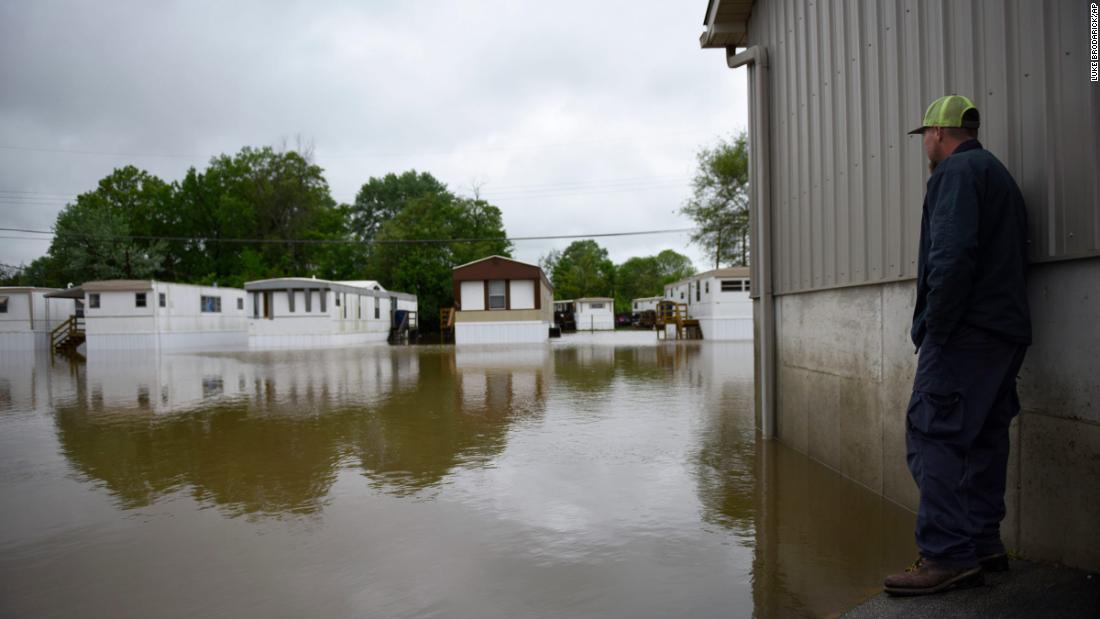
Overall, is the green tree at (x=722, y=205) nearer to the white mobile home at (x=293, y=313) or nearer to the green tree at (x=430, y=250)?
the green tree at (x=430, y=250)

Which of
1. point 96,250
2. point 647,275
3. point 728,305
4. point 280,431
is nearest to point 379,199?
point 96,250

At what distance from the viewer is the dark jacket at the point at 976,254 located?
2594 millimetres

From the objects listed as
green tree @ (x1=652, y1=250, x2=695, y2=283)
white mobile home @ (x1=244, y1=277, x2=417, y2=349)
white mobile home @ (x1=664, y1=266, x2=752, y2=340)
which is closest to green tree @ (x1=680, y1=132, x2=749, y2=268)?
white mobile home @ (x1=664, y1=266, x2=752, y2=340)

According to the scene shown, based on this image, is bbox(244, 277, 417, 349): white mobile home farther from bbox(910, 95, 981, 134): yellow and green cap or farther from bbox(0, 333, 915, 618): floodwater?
bbox(910, 95, 981, 134): yellow and green cap

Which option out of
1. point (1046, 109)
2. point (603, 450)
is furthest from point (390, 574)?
point (1046, 109)

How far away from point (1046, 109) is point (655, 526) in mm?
2864

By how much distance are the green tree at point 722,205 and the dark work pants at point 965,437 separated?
1549 inches

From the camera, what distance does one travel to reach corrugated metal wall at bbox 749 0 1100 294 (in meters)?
2.72

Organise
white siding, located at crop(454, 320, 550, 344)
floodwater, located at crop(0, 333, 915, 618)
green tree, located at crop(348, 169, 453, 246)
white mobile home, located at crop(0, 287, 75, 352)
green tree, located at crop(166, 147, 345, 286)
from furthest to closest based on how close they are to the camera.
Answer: green tree, located at crop(348, 169, 453, 246) < green tree, located at crop(166, 147, 345, 286) < white mobile home, located at crop(0, 287, 75, 352) < white siding, located at crop(454, 320, 550, 344) < floodwater, located at crop(0, 333, 915, 618)

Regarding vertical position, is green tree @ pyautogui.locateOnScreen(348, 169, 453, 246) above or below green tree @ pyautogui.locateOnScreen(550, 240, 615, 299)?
above

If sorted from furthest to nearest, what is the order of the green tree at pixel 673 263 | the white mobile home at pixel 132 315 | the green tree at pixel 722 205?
the green tree at pixel 673 263 → the green tree at pixel 722 205 → the white mobile home at pixel 132 315

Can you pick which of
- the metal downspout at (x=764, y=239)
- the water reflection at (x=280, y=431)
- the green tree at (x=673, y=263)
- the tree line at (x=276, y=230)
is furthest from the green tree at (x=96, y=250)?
the green tree at (x=673, y=263)

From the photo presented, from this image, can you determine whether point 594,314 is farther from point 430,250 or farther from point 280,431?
point 280,431

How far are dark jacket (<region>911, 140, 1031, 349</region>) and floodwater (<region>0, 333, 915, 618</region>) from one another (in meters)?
1.31
